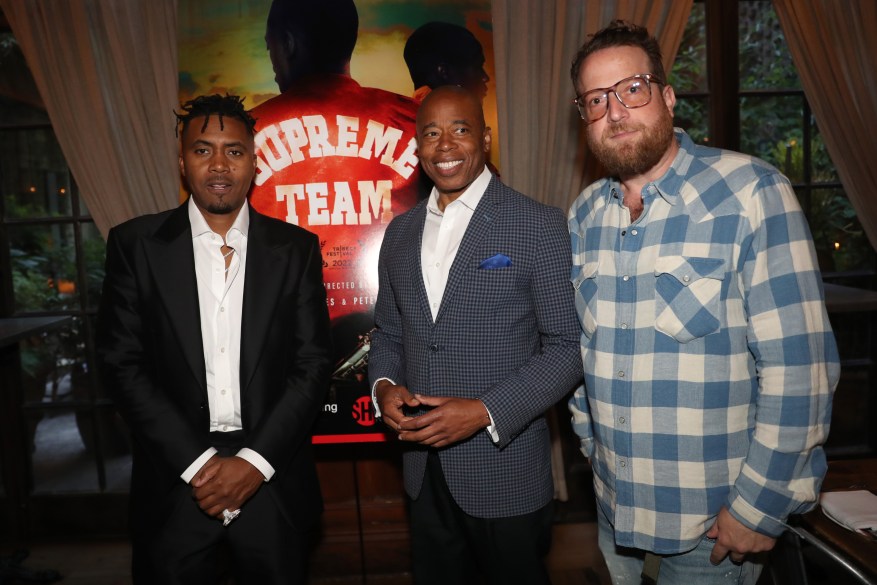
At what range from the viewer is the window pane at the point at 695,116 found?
3.26 metres

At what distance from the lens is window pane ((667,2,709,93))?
10.6ft

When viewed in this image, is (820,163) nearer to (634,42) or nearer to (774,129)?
(774,129)

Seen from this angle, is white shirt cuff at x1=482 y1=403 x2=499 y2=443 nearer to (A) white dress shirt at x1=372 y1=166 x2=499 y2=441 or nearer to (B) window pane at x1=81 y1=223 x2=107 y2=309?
(A) white dress shirt at x1=372 y1=166 x2=499 y2=441

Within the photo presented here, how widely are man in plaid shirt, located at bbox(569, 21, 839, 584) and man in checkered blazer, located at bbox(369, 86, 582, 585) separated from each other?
168mm

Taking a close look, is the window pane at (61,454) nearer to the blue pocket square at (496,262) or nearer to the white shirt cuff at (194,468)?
the white shirt cuff at (194,468)

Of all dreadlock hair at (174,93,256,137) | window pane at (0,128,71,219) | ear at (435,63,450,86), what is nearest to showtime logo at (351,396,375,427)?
dreadlock hair at (174,93,256,137)

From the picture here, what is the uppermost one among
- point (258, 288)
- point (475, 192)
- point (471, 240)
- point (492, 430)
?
point (475, 192)

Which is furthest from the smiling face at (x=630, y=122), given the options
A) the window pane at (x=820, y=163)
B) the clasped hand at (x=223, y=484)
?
the window pane at (x=820, y=163)

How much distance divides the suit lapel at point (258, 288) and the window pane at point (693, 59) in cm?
236

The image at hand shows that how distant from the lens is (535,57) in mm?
2857

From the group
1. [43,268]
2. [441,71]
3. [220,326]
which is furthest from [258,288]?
[43,268]

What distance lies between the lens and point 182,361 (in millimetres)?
1840

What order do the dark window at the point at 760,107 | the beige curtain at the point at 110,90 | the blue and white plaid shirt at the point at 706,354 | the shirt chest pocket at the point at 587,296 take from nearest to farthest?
the blue and white plaid shirt at the point at 706,354
the shirt chest pocket at the point at 587,296
the beige curtain at the point at 110,90
the dark window at the point at 760,107

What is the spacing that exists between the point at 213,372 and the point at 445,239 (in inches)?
32.5
